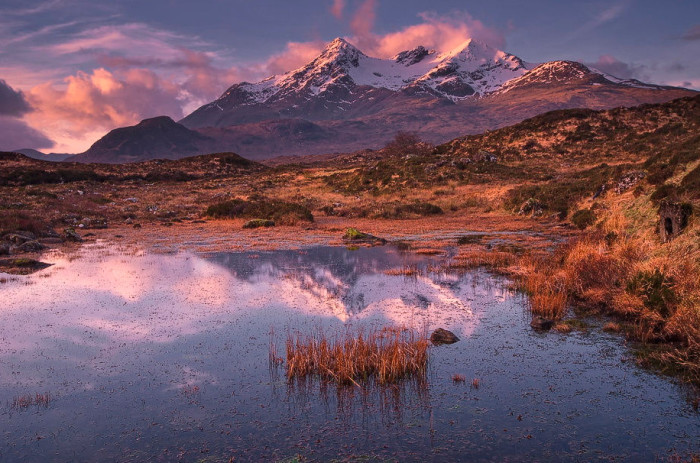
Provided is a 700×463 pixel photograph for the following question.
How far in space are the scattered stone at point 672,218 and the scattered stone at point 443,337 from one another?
26.9 ft

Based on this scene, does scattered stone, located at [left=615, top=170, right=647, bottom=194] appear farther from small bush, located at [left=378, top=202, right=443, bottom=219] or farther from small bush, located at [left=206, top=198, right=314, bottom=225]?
small bush, located at [left=206, top=198, right=314, bottom=225]

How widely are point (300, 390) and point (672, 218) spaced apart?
41.3 ft

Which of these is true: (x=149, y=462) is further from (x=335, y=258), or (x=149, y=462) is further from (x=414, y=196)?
(x=414, y=196)

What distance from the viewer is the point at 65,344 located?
1150 cm

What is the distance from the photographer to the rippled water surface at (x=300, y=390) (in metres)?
6.94

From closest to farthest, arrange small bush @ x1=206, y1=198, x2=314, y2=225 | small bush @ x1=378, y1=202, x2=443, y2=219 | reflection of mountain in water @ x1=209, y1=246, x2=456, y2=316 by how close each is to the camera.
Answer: reflection of mountain in water @ x1=209, y1=246, x2=456, y2=316
small bush @ x1=206, y1=198, x2=314, y2=225
small bush @ x1=378, y1=202, x2=443, y2=219

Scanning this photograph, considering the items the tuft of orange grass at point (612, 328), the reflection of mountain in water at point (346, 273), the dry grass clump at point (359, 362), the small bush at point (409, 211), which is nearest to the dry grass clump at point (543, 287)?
the tuft of orange grass at point (612, 328)

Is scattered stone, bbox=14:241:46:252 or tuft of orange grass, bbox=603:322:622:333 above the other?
scattered stone, bbox=14:241:46:252

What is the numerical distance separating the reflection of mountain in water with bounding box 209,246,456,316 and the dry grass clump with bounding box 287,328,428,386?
12.7 feet

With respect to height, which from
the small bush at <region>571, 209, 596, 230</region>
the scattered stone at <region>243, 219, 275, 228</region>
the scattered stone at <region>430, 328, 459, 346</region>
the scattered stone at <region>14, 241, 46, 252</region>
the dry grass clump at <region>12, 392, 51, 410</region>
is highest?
the small bush at <region>571, 209, 596, 230</region>

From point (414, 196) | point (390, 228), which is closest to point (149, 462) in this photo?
point (390, 228)

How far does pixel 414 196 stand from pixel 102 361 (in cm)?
4202

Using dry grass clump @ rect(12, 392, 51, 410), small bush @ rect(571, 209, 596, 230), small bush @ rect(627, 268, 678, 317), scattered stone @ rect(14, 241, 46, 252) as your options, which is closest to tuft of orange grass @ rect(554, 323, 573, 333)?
small bush @ rect(627, 268, 678, 317)

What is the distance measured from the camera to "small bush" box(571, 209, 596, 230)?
27.7 meters
